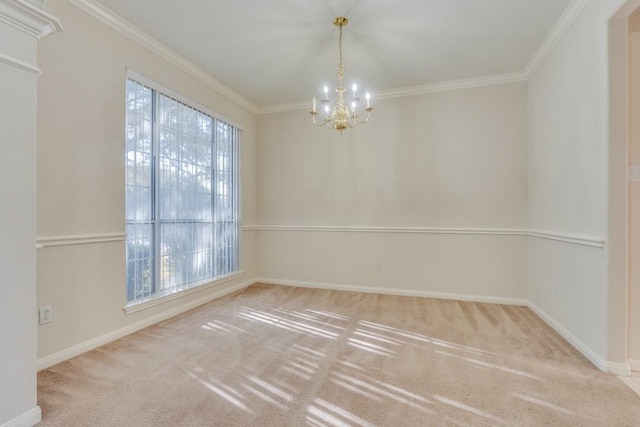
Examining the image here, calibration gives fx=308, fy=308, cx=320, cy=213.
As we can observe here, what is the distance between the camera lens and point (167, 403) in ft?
5.82

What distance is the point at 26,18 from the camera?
59.5 inches

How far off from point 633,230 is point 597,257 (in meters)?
0.27

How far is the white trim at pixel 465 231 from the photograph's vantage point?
2.38 meters

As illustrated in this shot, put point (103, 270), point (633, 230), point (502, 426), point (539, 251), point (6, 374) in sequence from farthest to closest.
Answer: point (539, 251)
point (103, 270)
point (633, 230)
point (502, 426)
point (6, 374)

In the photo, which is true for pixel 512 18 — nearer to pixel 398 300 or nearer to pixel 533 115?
pixel 533 115

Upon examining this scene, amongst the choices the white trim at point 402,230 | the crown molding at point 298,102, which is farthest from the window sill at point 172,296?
the crown molding at point 298,102

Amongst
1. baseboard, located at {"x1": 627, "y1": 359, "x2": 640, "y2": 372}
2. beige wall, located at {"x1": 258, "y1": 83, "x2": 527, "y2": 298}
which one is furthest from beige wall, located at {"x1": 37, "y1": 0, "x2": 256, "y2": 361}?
baseboard, located at {"x1": 627, "y1": 359, "x2": 640, "y2": 372}

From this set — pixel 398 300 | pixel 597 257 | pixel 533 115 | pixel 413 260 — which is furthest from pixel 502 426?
pixel 533 115

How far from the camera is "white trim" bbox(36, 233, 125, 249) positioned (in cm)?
218

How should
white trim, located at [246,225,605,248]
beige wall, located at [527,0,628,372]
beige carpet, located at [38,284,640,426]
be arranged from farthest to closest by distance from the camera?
white trim, located at [246,225,605,248] < beige wall, located at [527,0,628,372] < beige carpet, located at [38,284,640,426]

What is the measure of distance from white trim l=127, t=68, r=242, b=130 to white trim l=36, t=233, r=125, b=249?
57.9 inches

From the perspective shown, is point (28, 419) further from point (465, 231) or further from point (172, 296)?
point (465, 231)

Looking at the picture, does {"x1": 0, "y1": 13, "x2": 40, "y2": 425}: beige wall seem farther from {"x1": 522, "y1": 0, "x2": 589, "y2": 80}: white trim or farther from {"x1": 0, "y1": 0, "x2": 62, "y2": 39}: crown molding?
{"x1": 522, "y1": 0, "x2": 589, "y2": 80}: white trim

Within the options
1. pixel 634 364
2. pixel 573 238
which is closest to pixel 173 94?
pixel 573 238
